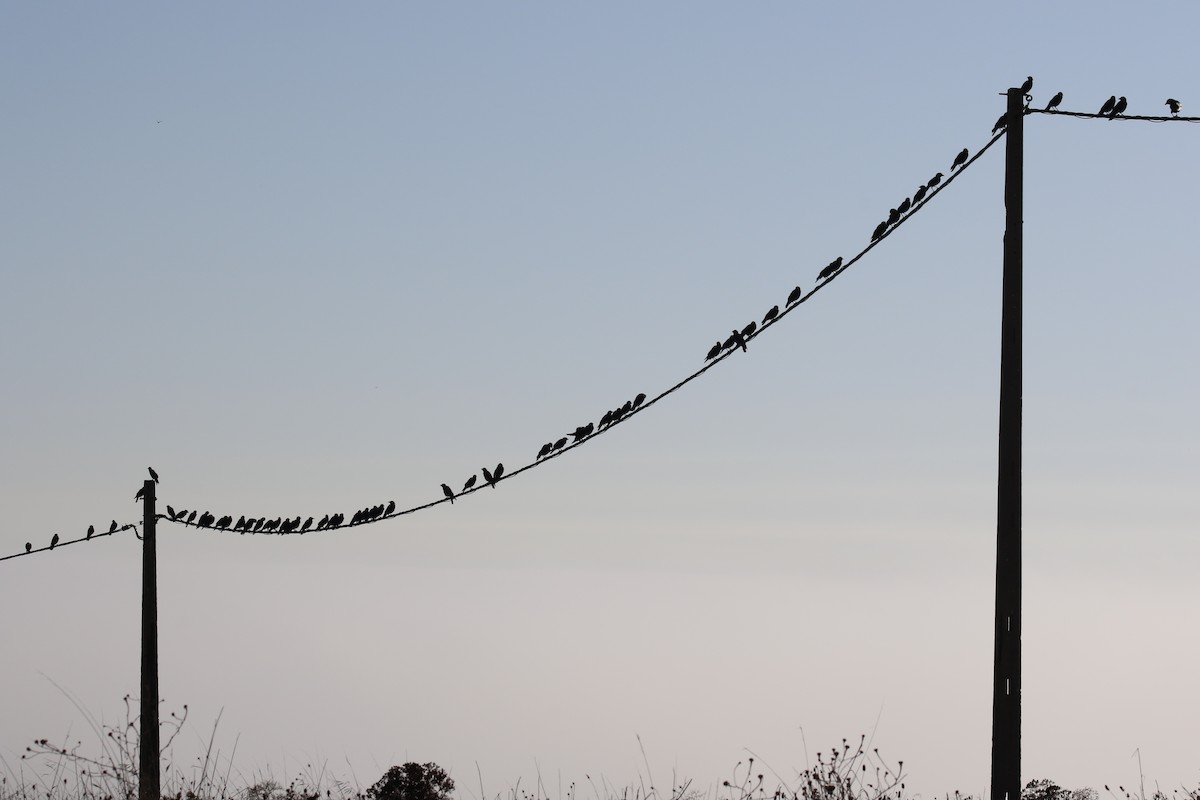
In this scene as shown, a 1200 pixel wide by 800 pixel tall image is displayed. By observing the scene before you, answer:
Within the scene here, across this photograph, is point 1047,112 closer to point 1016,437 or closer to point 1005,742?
point 1016,437

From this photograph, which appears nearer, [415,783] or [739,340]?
[739,340]

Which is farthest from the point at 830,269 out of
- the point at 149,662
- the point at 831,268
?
the point at 149,662

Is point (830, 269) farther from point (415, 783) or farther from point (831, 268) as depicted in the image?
point (415, 783)

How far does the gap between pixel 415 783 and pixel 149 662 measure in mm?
5386

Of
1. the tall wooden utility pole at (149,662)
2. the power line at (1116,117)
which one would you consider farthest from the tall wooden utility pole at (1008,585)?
the tall wooden utility pole at (149,662)

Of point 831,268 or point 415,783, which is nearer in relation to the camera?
point 831,268

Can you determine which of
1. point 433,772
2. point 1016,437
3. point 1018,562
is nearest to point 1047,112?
point 1016,437

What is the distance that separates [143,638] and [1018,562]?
11759 millimetres

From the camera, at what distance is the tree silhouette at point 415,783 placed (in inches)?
840

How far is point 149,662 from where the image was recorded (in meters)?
18.0

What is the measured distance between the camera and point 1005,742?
35.8 ft

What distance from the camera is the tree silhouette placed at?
21.3 meters

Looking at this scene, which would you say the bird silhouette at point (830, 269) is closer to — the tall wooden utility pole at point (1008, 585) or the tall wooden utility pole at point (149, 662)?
the tall wooden utility pole at point (1008, 585)

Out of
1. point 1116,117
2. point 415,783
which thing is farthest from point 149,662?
point 1116,117
